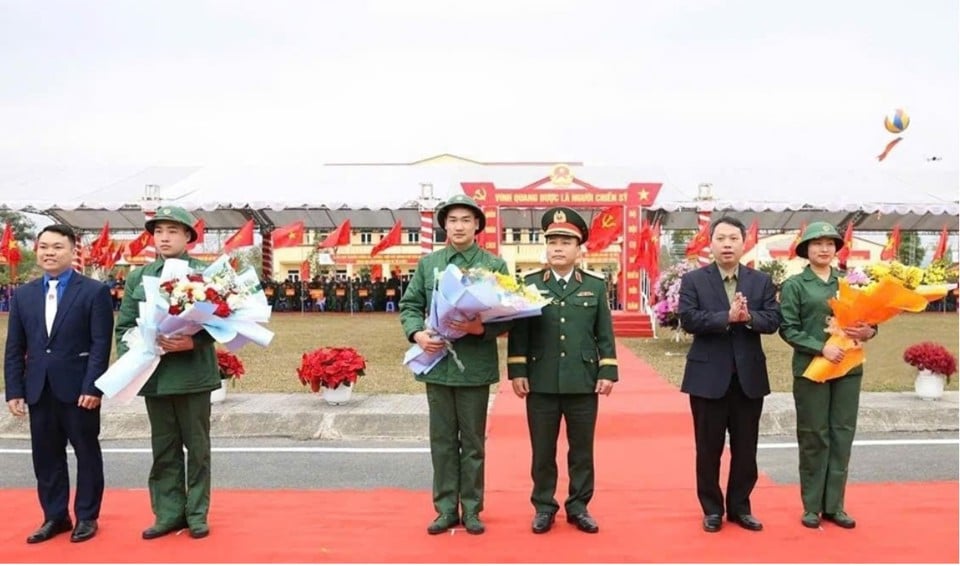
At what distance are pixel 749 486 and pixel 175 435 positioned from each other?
8.57ft

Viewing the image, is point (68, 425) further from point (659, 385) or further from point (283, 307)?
point (283, 307)

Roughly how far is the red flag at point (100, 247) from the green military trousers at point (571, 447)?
19.0 metres

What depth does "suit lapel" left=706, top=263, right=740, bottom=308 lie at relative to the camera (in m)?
3.46

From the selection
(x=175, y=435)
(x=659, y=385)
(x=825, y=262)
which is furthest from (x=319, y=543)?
(x=659, y=385)

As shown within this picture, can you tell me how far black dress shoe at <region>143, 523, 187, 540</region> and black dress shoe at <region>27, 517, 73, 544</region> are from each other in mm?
378

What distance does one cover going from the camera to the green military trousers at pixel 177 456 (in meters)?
3.39

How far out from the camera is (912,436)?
551 cm

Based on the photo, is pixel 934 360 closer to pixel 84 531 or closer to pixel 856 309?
pixel 856 309

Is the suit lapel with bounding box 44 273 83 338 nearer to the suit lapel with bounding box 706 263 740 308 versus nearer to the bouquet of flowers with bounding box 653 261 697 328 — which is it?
the suit lapel with bounding box 706 263 740 308

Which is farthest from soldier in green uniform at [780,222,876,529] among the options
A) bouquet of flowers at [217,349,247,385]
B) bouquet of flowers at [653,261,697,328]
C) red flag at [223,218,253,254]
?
red flag at [223,218,253,254]

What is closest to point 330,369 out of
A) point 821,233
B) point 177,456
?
point 177,456

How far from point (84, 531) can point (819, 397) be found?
3345 millimetres

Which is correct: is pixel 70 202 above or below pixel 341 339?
above

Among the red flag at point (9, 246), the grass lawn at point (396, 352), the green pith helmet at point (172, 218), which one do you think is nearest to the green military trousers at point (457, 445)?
the green pith helmet at point (172, 218)
